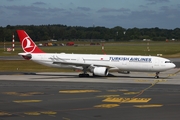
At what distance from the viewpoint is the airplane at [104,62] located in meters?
48.5

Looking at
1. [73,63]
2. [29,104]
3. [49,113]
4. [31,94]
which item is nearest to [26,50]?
[73,63]

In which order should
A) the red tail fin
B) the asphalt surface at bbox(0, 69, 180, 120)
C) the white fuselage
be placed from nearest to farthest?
1. the asphalt surface at bbox(0, 69, 180, 120)
2. the white fuselage
3. the red tail fin

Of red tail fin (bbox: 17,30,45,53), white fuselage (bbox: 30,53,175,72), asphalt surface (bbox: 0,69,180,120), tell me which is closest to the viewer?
asphalt surface (bbox: 0,69,180,120)

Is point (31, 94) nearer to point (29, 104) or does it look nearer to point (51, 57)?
point (29, 104)

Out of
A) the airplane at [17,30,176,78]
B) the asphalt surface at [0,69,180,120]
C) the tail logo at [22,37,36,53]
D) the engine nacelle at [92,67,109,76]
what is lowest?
the asphalt surface at [0,69,180,120]

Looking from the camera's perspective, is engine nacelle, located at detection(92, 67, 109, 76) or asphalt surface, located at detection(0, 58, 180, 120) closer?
asphalt surface, located at detection(0, 58, 180, 120)

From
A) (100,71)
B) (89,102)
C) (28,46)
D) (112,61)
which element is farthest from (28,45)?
(89,102)

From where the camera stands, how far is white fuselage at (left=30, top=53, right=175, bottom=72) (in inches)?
1908

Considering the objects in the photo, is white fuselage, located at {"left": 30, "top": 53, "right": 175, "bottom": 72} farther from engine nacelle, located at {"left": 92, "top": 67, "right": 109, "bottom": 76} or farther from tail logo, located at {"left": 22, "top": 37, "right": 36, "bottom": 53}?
tail logo, located at {"left": 22, "top": 37, "right": 36, "bottom": 53}

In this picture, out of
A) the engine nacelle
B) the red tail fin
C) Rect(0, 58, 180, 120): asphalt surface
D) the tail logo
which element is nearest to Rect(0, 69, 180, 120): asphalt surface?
Rect(0, 58, 180, 120): asphalt surface

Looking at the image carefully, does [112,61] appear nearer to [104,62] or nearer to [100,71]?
[104,62]

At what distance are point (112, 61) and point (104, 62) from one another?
43.2 inches

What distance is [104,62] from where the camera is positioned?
50531 mm

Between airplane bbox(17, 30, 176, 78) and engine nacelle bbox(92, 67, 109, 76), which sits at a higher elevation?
airplane bbox(17, 30, 176, 78)
